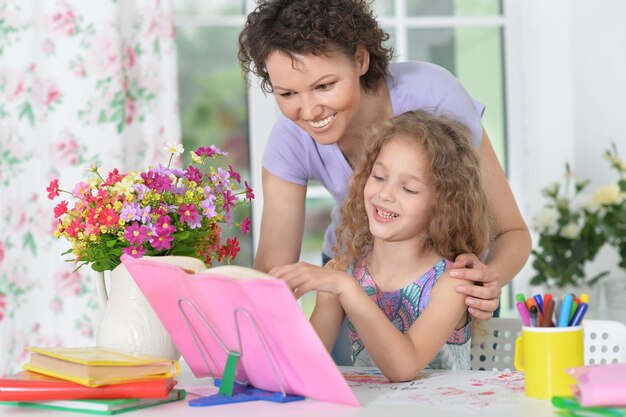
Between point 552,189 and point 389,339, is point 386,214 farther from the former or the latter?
point 552,189

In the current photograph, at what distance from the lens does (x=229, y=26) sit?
10.4ft

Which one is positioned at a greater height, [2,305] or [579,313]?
[579,313]

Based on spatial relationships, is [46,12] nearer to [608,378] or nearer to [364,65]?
[364,65]

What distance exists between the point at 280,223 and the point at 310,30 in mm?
463

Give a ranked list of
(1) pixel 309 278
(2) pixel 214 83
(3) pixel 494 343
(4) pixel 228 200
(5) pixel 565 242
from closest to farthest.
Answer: (1) pixel 309 278
(4) pixel 228 200
(3) pixel 494 343
(5) pixel 565 242
(2) pixel 214 83

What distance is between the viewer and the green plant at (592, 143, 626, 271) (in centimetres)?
281

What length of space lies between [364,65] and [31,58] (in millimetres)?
1504

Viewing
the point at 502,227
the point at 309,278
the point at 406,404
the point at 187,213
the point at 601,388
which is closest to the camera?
the point at 601,388

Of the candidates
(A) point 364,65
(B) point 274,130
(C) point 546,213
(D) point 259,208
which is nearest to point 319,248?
(D) point 259,208

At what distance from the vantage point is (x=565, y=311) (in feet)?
3.76

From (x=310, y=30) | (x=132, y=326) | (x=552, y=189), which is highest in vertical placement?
(x=310, y=30)

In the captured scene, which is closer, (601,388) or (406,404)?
(601,388)

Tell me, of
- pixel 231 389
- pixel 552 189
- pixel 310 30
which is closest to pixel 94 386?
pixel 231 389

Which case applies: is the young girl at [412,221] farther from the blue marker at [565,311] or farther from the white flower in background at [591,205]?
the white flower in background at [591,205]
